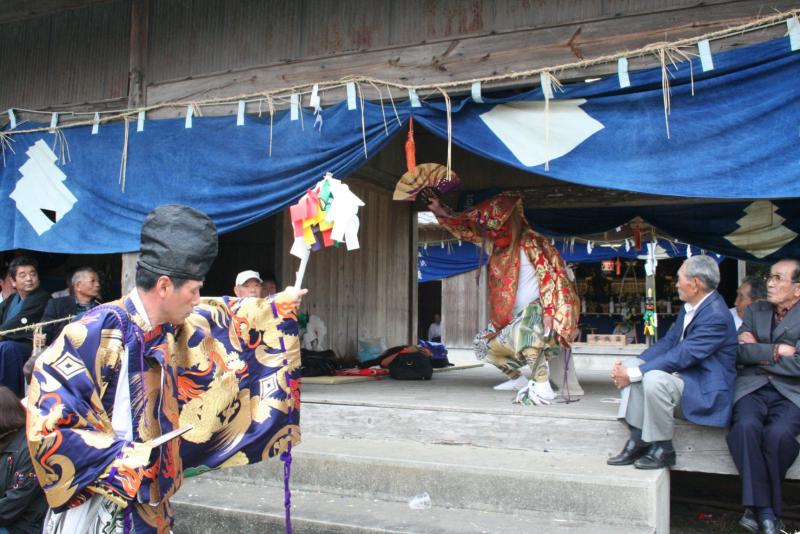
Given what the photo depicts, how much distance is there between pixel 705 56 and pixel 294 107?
285 cm

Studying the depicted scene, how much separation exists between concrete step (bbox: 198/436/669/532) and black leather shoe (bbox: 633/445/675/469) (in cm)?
5

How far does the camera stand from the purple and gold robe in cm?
200

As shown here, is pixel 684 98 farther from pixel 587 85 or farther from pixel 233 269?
pixel 233 269

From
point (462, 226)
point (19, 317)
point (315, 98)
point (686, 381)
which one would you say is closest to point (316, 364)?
point (462, 226)

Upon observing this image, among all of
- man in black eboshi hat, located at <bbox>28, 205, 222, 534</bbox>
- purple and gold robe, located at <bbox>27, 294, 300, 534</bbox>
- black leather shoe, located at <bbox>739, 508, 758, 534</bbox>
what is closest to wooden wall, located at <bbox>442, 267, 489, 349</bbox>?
black leather shoe, located at <bbox>739, 508, 758, 534</bbox>

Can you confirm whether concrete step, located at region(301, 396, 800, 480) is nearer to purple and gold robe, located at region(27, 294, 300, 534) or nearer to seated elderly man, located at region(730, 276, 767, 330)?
seated elderly man, located at region(730, 276, 767, 330)

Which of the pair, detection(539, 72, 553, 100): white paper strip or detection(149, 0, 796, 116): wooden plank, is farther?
detection(539, 72, 553, 100): white paper strip

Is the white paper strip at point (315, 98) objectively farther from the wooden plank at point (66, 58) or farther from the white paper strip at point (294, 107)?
the wooden plank at point (66, 58)

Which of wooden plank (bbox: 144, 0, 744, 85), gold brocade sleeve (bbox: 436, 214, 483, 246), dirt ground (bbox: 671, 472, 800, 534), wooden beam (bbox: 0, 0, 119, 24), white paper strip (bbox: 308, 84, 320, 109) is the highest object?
wooden beam (bbox: 0, 0, 119, 24)

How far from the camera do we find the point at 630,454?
172 inches

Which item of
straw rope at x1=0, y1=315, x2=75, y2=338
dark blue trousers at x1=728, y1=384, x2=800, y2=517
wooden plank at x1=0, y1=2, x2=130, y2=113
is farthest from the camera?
wooden plank at x1=0, y1=2, x2=130, y2=113

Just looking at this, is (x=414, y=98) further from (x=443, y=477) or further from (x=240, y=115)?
(x=443, y=477)

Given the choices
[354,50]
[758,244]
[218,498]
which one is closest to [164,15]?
[354,50]

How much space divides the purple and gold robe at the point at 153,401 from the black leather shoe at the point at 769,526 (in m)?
2.61
